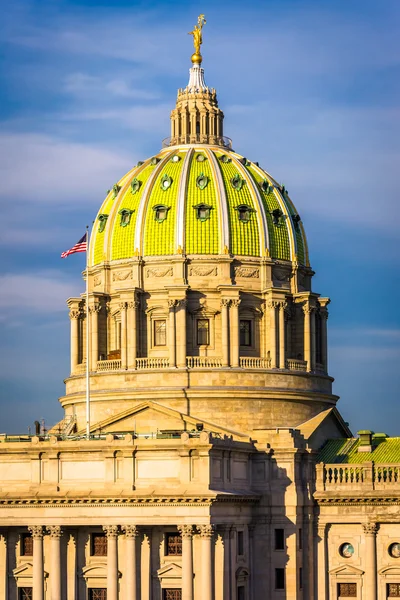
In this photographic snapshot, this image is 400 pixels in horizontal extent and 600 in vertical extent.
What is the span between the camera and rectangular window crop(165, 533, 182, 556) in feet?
379

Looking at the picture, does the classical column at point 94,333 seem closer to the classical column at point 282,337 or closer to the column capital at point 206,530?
the classical column at point 282,337

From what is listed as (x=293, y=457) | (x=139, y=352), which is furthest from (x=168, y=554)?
(x=139, y=352)

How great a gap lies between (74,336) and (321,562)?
2790 centimetres

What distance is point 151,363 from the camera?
130 m

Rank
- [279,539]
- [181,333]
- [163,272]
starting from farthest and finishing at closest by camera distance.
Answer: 1. [163,272]
2. [181,333]
3. [279,539]

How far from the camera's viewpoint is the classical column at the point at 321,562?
398 ft

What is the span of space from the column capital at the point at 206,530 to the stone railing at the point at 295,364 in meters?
22.5

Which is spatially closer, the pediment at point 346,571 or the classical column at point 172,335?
the pediment at point 346,571

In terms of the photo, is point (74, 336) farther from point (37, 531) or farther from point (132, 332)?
point (37, 531)

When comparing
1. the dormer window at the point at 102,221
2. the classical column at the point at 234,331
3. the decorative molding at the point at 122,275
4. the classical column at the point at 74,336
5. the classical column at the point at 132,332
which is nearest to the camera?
the classical column at the point at 234,331

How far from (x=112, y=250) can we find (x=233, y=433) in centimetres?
1856

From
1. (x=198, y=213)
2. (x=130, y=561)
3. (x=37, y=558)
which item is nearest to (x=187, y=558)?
(x=130, y=561)

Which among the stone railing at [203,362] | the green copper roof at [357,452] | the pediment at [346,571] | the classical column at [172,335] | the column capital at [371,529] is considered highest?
the classical column at [172,335]

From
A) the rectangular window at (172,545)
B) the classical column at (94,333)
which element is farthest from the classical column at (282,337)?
the rectangular window at (172,545)
